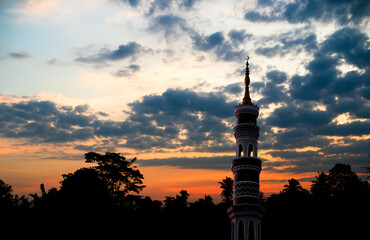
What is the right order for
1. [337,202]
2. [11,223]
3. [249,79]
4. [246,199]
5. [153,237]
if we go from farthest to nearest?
[153,237]
[337,202]
[11,223]
[249,79]
[246,199]

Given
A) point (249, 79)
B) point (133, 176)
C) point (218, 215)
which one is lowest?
point (218, 215)

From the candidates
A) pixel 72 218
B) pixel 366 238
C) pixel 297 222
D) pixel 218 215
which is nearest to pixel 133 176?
pixel 218 215

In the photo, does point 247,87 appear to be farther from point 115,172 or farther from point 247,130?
point 115,172

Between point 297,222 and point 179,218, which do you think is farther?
point 179,218

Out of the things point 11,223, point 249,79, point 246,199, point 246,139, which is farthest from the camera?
point 11,223

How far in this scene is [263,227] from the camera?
54.8 metres

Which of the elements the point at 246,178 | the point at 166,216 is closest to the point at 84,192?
the point at 166,216

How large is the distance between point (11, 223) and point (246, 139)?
31.1 metres

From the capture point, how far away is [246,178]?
34.3 m

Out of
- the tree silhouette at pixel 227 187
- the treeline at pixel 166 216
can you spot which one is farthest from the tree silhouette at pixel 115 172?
the tree silhouette at pixel 227 187

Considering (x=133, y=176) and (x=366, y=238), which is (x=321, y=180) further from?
(x=133, y=176)

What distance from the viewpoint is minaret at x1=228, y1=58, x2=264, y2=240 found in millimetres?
33250

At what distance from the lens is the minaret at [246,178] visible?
33250mm

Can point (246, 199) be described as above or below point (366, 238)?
above
